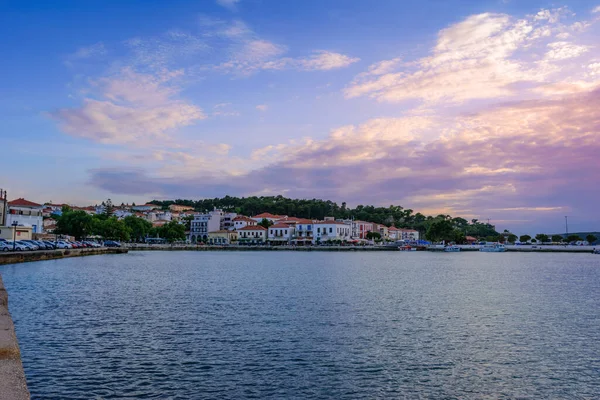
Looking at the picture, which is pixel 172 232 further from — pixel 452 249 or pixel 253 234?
pixel 452 249

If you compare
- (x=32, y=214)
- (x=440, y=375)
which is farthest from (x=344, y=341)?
(x=32, y=214)

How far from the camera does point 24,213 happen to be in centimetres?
8244

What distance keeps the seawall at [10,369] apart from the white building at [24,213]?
7463 cm

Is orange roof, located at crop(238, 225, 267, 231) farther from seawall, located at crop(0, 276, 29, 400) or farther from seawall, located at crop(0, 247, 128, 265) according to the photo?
seawall, located at crop(0, 276, 29, 400)

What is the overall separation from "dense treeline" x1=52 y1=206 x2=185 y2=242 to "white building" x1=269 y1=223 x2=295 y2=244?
1011 inches

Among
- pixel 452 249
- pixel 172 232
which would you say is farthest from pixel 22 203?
pixel 452 249

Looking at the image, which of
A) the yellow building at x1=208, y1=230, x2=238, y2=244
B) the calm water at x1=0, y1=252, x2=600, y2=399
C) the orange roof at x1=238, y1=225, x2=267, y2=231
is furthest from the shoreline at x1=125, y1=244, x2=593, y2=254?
the calm water at x1=0, y1=252, x2=600, y2=399

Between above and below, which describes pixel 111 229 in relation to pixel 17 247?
above

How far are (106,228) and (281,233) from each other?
51522 mm

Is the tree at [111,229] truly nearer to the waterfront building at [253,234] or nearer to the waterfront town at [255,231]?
the waterfront town at [255,231]

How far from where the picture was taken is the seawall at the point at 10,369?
28.0 ft

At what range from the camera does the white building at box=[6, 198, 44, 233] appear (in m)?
79.4

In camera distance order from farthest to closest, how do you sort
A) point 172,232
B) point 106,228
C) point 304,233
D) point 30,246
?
point 304,233, point 172,232, point 106,228, point 30,246

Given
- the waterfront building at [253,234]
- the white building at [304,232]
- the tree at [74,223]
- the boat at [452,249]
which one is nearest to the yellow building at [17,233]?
the tree at [74,223]
